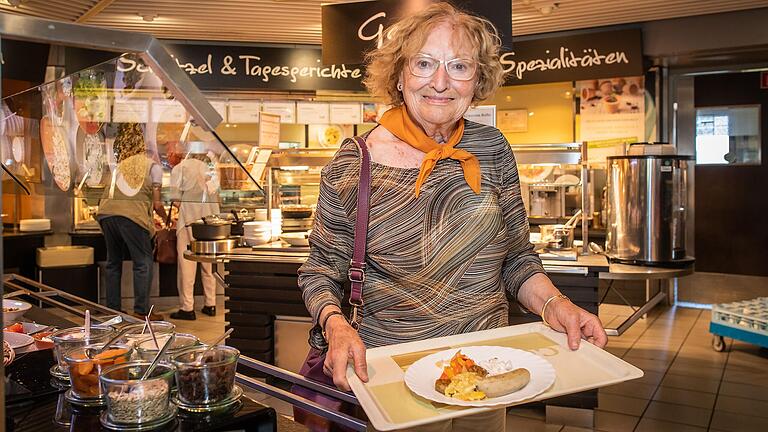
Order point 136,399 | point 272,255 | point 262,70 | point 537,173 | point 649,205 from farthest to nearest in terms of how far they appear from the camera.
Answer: point 262,70 < point 649,205 < point 537,173 < point 272,255 < point 136,399

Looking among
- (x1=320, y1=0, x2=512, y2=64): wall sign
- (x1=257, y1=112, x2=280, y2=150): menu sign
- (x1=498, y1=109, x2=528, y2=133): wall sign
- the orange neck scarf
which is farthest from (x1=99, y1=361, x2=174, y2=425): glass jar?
(x1=498, y1=109, x2=528, y2=133): wall sign

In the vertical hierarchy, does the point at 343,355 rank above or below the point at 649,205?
below

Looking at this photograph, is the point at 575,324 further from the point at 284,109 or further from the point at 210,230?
the point at 284,109

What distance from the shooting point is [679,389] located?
4727 millimetres

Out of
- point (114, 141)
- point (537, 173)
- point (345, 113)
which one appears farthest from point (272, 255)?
point (114, 141)

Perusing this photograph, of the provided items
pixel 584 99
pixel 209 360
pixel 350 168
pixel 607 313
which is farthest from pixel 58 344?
pixel 584 99

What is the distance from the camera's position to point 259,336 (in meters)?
4.71

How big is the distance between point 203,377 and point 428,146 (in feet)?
2.92

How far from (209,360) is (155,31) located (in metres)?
7.63

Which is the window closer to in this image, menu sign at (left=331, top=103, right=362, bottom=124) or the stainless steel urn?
the stainless steel urn

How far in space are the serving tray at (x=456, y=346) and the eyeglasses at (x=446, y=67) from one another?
67cm

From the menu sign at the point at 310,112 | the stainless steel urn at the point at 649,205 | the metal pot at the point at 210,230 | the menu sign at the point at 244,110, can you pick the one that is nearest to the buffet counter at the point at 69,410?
the metal pot at the point at 210,230

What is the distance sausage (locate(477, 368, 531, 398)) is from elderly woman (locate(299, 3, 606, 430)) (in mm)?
351

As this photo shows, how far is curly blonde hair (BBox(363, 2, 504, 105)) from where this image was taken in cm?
179
